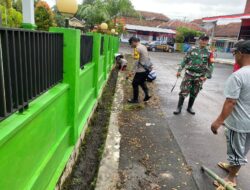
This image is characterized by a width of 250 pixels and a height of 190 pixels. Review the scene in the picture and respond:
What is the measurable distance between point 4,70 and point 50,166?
1399mm

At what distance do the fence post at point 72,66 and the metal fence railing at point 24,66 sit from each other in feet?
0.98

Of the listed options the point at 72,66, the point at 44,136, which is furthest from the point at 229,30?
the point at 44,136

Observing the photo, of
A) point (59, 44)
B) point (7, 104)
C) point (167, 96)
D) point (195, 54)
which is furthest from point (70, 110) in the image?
point (167, 96)

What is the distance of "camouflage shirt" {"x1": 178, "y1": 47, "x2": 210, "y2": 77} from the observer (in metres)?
5.85

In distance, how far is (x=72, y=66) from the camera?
136 inches

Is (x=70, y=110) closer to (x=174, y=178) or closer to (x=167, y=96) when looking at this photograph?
(x=174, y=178)

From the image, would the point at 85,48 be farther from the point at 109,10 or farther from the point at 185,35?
the point at 185,35

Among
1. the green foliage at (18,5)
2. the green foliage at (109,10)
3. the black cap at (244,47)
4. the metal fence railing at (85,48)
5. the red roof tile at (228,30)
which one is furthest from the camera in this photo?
the red roof tile at (228,30)

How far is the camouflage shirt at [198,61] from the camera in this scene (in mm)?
5852

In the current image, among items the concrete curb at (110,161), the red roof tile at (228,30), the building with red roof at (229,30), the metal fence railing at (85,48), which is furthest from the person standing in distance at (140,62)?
the red roof tile at (228,30)

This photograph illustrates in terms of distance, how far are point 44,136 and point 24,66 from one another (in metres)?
0.80

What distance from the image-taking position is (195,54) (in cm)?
586

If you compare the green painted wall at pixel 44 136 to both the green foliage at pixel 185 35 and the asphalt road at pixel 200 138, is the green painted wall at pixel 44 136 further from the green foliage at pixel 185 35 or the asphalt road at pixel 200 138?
the green foliage at pixel 185 35

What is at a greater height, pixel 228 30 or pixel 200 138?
pixel 228 30
